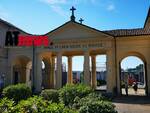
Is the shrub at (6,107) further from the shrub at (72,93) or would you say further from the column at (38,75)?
the column at (38,75)

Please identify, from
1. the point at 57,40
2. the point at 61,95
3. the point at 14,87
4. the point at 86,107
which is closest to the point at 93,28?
the point at 57,40

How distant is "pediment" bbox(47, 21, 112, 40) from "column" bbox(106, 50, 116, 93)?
211 centimetres

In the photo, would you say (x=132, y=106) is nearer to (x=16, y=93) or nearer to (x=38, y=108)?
(x=16, y=93)

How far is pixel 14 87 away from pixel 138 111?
867cm

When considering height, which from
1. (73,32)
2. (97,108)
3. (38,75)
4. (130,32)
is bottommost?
(97,108)

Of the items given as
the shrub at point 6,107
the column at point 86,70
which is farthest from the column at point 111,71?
the shrub at point 6,107

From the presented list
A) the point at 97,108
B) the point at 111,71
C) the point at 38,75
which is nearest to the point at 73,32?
the point at 111,71

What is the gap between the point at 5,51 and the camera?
3159cm

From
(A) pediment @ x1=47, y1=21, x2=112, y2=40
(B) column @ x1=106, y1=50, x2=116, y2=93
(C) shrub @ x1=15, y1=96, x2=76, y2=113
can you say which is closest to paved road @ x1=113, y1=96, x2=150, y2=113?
(B) column @ x1=106, y1=50, x2=116, y2=93

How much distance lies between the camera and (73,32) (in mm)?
28266

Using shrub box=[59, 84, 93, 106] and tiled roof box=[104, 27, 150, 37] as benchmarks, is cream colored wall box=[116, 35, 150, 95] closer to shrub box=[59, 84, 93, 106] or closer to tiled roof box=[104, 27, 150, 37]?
tiled roof box=[104, 27, 150, 37]

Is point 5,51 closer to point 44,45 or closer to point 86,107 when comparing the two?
point 44,45

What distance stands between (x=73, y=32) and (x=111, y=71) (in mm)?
5683

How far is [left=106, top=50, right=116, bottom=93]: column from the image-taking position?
1048 inches
